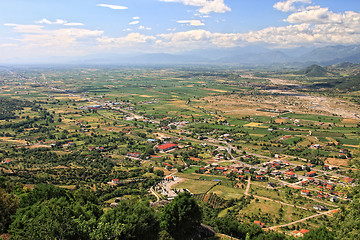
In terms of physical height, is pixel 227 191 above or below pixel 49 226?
below

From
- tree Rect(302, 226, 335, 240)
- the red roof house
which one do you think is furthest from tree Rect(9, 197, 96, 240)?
the red roof house

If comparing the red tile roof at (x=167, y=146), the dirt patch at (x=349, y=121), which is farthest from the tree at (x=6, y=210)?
the dirt patch at (x=349, y=121)

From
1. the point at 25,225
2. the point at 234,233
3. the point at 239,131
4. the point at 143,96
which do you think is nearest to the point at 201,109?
the point at 239,131

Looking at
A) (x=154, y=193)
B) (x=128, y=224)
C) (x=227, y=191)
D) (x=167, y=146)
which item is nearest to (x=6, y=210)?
(x=128, y=224)

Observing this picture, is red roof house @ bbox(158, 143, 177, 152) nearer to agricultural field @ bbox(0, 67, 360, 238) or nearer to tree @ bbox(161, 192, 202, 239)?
agricultural field @ bbox(0, 67, 360, 238)

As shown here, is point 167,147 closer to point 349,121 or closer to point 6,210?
point 6,210

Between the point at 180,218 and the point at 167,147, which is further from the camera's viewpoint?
the point at 167,147

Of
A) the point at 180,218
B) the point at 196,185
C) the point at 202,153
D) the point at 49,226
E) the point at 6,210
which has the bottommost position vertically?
the point at 196,185
